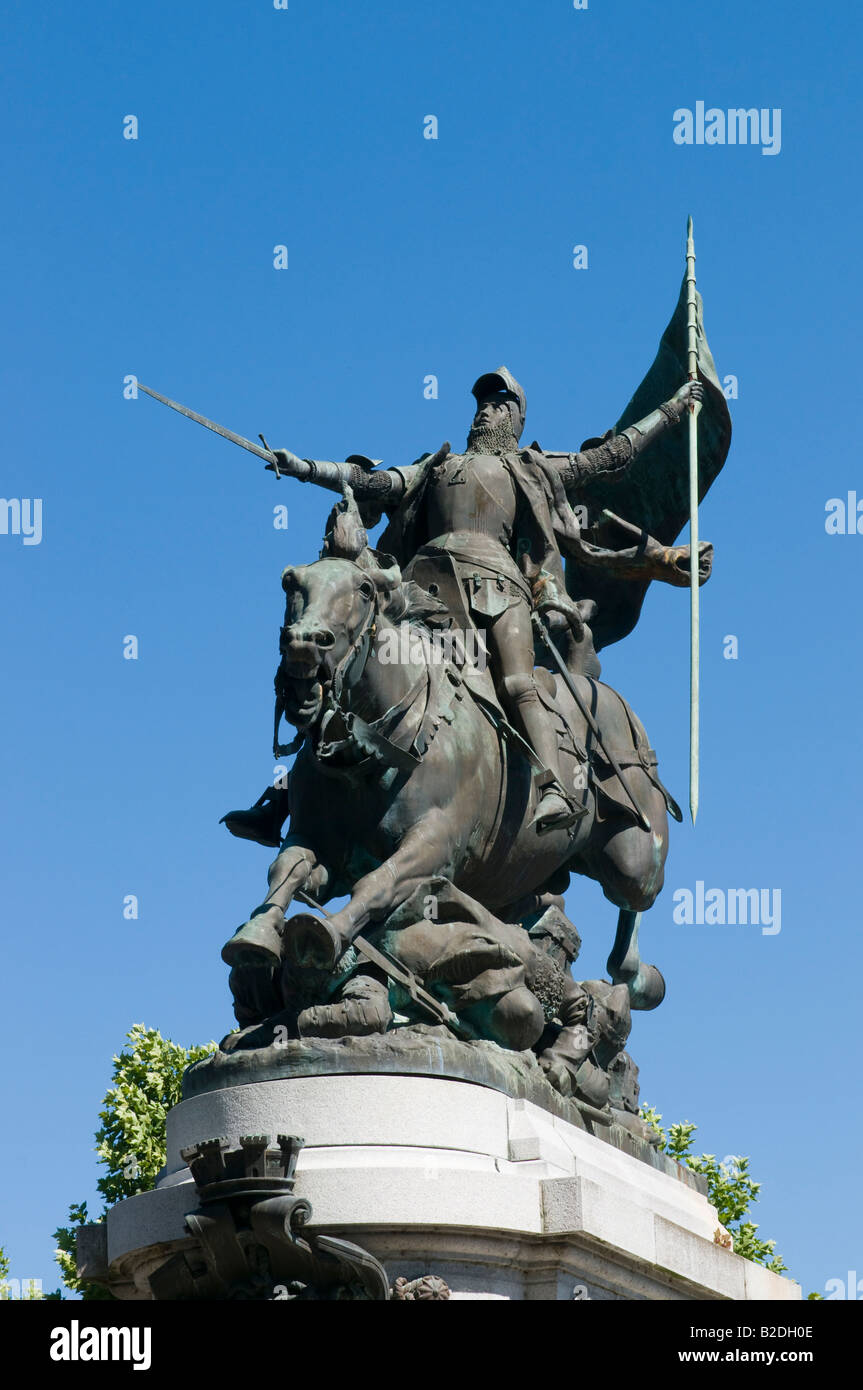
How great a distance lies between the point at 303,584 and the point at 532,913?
12.3ft

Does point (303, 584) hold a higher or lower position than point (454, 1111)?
higher

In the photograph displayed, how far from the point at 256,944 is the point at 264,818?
6.61 ft

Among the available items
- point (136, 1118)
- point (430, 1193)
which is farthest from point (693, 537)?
point (136, 1118)

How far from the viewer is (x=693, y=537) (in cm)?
1655

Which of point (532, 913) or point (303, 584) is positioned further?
point (532, 913)

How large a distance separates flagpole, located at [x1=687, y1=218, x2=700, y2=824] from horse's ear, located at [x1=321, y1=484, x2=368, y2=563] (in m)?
3.58

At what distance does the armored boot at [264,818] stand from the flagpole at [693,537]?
3022mm

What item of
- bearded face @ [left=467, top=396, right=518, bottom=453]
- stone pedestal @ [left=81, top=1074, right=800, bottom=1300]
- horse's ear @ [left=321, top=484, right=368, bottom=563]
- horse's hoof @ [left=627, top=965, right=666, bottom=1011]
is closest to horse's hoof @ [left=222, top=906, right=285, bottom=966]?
stone pedestal @ [left=81, top=1074, right=800, bottom=1300]

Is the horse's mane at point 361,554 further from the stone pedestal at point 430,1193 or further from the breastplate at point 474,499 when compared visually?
the stone pedestal at point 430,1193

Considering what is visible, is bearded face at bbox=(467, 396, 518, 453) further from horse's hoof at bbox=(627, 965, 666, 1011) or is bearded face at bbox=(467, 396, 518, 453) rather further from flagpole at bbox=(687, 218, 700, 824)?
horse's hoof at bbox=(627, 965, 666, 1011)

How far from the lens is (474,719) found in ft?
45.7

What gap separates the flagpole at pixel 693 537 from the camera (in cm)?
1560
